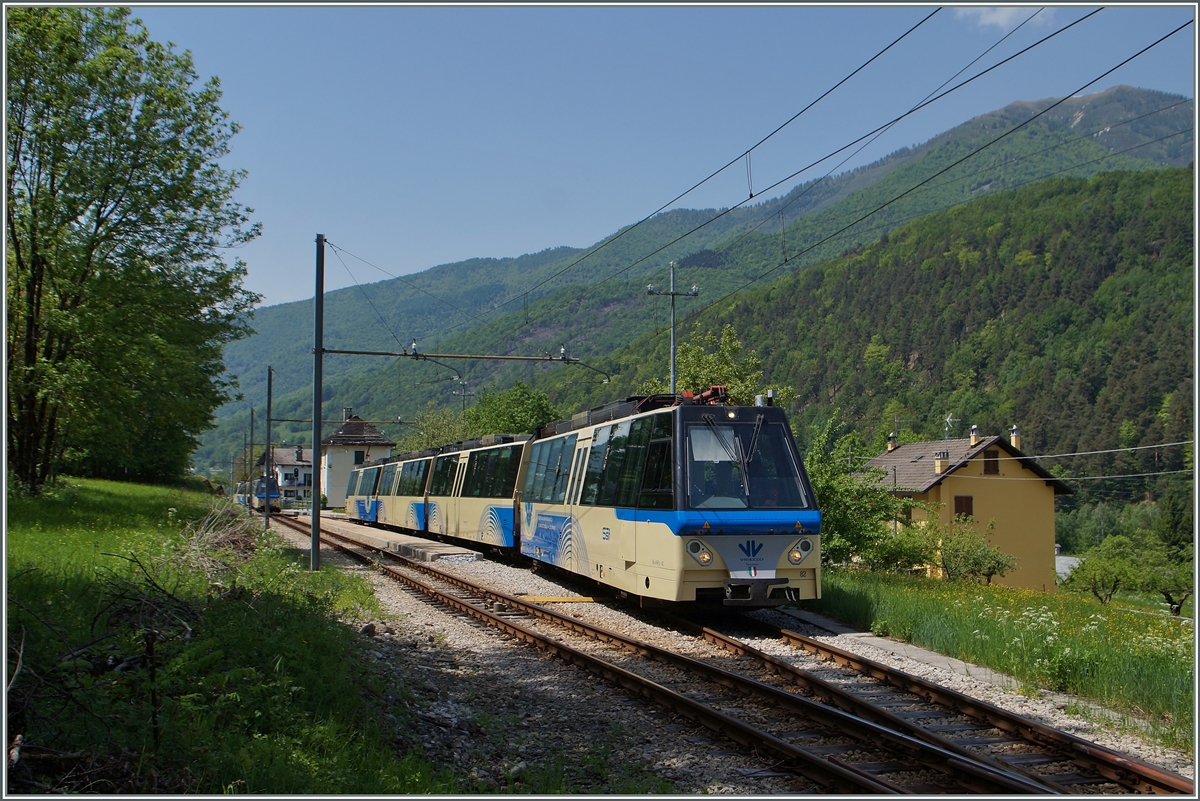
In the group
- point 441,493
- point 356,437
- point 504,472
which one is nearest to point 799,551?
point 504,472

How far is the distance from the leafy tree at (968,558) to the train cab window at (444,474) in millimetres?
17110

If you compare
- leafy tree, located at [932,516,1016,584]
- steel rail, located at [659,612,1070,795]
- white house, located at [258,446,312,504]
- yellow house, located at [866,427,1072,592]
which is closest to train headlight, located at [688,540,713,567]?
steel rail, located at [659,612,1070,795]

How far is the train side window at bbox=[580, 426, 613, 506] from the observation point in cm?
1395

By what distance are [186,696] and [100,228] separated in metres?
20.6

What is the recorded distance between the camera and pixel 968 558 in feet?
106

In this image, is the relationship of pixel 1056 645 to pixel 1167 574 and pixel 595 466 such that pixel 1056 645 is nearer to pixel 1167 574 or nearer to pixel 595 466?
pixel 595 466

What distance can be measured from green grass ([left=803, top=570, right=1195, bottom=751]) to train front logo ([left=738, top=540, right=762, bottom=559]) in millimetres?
1878

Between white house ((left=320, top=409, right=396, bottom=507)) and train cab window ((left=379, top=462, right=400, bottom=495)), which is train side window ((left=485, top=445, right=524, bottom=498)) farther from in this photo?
white house ((left=320, top=409, right=396, bottom=507))

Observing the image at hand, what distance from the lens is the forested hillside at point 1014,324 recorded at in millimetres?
94944

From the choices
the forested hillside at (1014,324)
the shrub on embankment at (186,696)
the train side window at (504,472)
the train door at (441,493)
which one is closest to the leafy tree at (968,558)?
Result: the train door at (441,493)

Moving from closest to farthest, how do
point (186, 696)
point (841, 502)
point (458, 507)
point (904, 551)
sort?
1. point (186, 696)
2. point (841, 502)
3. point (458, 507)
4. point (904, 551)

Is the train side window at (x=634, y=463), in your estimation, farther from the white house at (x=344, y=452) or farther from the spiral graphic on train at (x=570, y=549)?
the white house at (x=344, y=452)

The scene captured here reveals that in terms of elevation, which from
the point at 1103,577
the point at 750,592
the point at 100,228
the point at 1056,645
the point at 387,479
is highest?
the point at 100,228

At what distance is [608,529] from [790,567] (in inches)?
118
